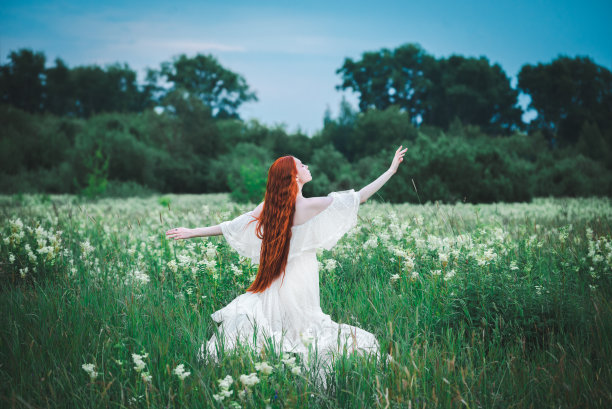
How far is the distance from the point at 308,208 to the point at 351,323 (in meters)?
1.12

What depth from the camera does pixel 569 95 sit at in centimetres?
3538

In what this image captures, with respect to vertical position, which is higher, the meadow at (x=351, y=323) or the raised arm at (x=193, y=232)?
the raised arm at (x=193, y=232)

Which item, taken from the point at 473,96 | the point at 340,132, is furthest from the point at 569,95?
the point at 340,132

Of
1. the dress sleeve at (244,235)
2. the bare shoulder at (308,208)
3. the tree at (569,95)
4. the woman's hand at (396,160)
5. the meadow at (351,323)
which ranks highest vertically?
the tree at (569,95)

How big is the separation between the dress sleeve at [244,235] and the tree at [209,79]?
49.1m

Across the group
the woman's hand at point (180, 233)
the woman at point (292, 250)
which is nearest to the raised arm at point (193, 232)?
the woman's hand at point (180, 233)

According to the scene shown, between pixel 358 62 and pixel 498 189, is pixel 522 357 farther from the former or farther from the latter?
pixel 358 62

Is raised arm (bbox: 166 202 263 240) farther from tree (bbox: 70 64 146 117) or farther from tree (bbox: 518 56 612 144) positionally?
tree (bbox: 70 64 146 117)

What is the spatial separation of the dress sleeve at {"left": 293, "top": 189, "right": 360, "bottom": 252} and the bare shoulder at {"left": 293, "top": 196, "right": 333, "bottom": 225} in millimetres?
33

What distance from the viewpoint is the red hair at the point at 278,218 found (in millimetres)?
3781

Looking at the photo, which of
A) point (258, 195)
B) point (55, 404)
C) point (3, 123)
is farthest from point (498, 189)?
point (3, 123)

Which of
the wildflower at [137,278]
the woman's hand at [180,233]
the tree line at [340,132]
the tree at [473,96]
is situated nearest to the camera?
the woman's hand at [180,233]

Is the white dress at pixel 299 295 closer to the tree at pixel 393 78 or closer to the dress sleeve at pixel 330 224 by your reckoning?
the dress sleeve at pixel 330 224

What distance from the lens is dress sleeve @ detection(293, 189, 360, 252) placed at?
3754mm
